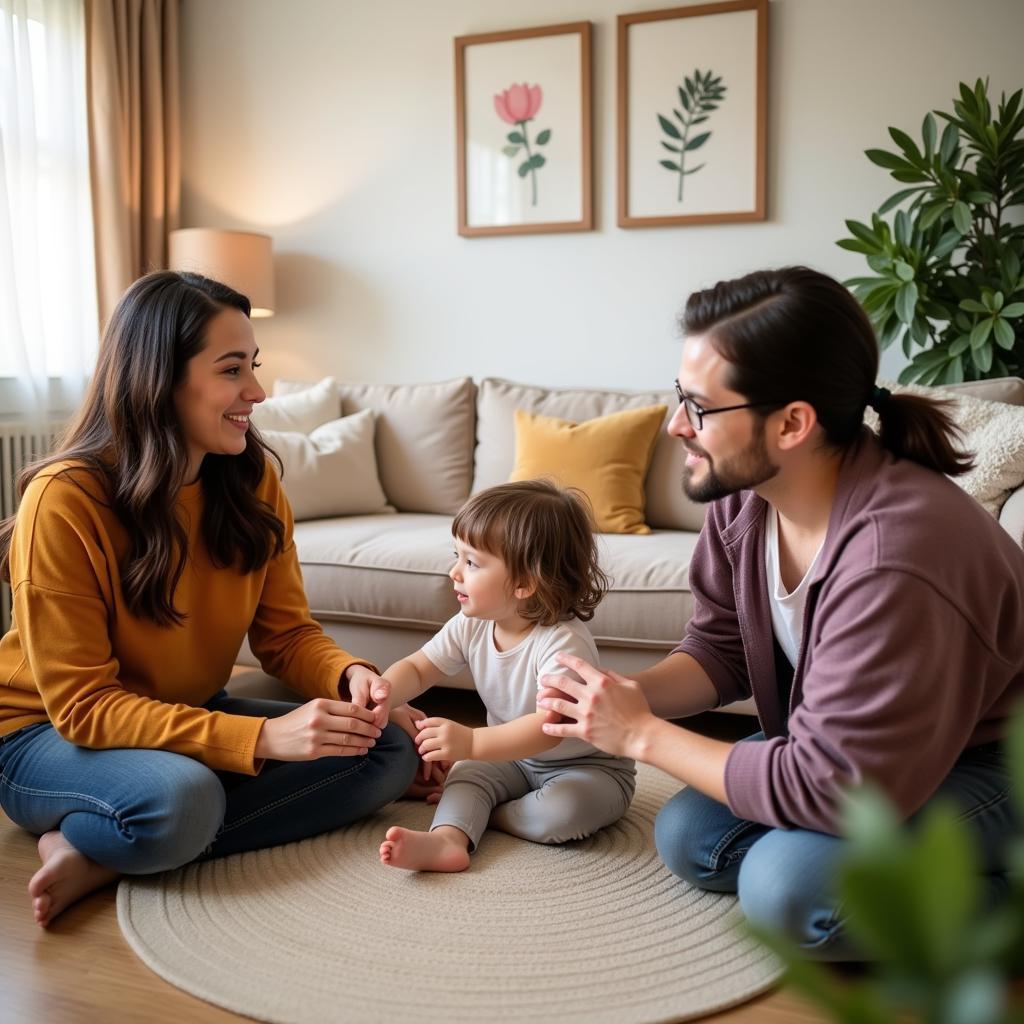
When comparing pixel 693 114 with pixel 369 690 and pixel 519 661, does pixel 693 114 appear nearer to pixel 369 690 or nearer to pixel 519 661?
pixel 519 661

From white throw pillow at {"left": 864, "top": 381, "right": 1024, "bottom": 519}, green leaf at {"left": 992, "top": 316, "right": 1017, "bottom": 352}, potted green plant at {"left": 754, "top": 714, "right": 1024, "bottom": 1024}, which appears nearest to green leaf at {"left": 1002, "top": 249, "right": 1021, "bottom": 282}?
green leaf at {"left": 992, "top": 316, "right": 1017, "bottom": 352}

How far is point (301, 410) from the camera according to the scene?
3.71 m

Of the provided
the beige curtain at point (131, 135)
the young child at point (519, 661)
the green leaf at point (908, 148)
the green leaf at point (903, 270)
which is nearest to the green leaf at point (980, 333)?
the green leaf at point (903, 270)

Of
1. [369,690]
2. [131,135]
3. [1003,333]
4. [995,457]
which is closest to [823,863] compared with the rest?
[369,690]

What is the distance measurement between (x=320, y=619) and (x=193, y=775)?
124 centimetres

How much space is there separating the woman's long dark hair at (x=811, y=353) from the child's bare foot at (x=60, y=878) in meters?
1.30

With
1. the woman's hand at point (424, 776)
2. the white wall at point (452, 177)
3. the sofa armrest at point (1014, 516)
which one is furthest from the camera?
the white wall at point (452, 177)

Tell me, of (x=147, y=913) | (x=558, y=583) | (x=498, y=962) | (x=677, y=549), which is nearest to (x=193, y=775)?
(x=147, y=913)

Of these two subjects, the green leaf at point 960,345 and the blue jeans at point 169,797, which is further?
the green leaf at point 960,345

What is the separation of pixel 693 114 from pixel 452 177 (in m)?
0.92

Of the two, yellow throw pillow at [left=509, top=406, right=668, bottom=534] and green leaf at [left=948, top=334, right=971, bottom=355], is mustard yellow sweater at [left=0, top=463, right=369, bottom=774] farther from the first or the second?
green leaf at [left=948, top=334, right=971, bottom=355]

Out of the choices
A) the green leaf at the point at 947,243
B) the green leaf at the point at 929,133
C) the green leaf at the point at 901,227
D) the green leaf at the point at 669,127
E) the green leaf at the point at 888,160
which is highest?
the green leaf at the point at 669,127

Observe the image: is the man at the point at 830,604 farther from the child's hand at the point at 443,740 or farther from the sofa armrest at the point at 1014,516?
the sofa armrest at the point at 1014,516

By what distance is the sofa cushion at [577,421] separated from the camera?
332cm
